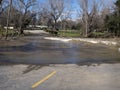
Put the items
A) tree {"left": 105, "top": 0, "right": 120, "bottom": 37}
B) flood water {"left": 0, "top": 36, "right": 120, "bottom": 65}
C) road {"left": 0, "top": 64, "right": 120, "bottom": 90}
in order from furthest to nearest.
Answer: tree {"left": 105, "top": 0, "right": 120, "bottom": 37}
flood water {"left": 0, "top": 36, "right": 120, "bottom": 65}
road {"left": 0, "top": 64, "right": 120, "bottom": 90}

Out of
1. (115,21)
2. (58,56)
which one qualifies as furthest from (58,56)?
(115,21)

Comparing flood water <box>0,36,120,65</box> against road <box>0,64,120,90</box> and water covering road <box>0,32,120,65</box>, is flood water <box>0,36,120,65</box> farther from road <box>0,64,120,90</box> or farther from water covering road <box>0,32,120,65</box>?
road <box>0,64,120,90</box>

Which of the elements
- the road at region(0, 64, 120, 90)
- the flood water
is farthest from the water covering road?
the road at region(0, 64, 120, 90)

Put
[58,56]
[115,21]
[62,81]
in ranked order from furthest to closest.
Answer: [115,21] → [58,56] → [62,81]

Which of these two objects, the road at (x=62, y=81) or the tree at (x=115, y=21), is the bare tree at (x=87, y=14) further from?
the road at (x=62, y=81)

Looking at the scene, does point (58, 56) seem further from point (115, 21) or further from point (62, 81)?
point (115, 21)

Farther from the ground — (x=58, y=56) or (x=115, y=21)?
(x=115, y=21)

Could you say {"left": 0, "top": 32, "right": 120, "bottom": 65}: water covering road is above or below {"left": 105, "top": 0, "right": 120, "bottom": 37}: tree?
below

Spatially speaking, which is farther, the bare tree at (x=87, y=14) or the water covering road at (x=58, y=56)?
the bare tree at (x=87, y=14)

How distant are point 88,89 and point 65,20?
106848mm

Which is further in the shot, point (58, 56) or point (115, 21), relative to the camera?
point (115, 21)

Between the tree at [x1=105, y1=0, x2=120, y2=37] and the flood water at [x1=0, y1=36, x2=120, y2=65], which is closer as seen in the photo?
the flood water at [x1=0, y1=36, x2=120, y2=65]

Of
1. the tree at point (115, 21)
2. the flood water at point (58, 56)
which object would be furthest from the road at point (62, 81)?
the tree at point (115, 21)

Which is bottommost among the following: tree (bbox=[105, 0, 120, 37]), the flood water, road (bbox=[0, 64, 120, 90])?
the flood water
